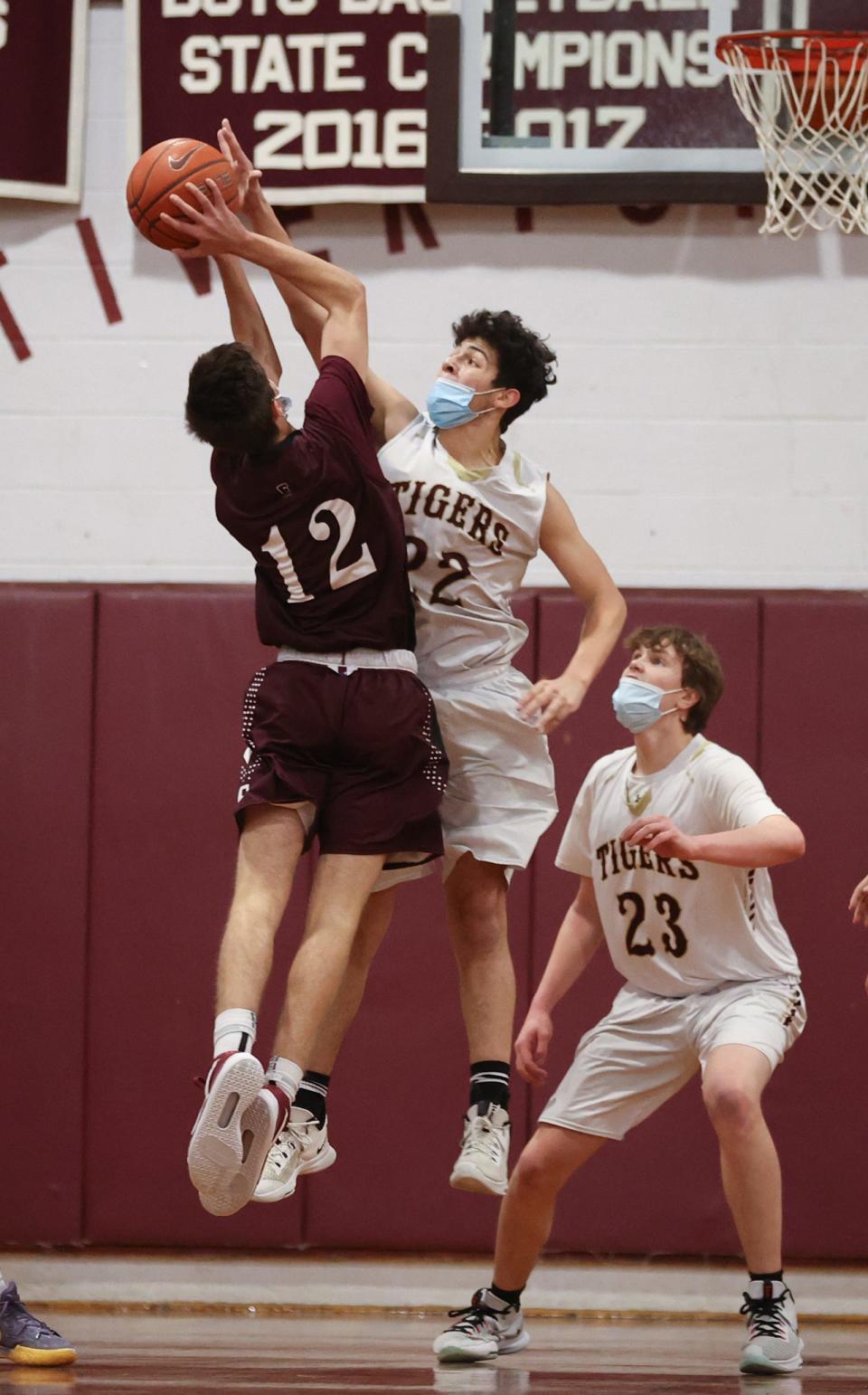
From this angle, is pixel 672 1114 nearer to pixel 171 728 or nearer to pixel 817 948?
pixel 817 948

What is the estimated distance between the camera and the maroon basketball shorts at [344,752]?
4316 mm

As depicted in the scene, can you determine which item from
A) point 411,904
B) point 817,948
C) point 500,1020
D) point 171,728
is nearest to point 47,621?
point 171,728

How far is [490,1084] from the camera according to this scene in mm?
4672

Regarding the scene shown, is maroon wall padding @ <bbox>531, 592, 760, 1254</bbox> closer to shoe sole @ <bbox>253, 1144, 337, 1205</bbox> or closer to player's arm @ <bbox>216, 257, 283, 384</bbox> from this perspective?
shoe sole @ <bbox>253, 1144, 337, 1205</bbox>

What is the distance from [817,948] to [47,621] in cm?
297

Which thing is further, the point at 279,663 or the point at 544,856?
the point at 544,856

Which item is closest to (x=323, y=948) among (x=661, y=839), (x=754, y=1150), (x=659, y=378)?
(x=661, y=839)

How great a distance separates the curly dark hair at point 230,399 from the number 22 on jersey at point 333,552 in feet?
0.77

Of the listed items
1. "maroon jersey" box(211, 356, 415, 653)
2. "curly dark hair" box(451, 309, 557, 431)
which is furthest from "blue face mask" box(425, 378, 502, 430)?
"maroon jersey" box(211, 356, 415, 653)

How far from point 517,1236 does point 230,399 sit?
2455mm

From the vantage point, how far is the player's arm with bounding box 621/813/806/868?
4.48 meters

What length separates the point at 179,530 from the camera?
664 centimetres

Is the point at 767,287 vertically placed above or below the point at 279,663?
above

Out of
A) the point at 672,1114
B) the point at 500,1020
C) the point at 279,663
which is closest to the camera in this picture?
the point at 279,663
